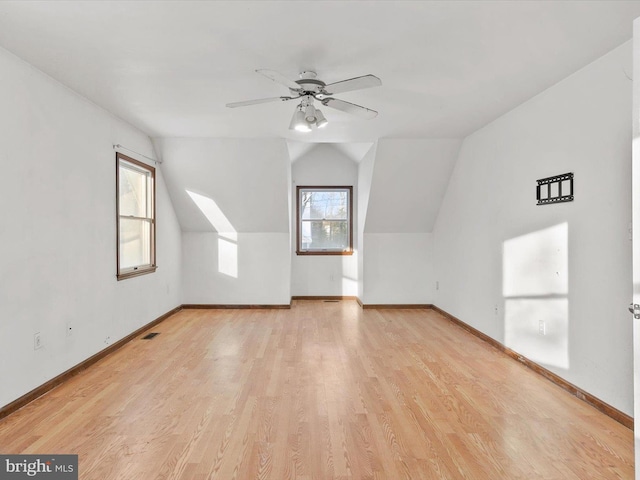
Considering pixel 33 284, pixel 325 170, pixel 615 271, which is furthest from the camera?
pixel 325 170

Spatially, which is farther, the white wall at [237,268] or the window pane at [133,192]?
the white wall at [237,268]

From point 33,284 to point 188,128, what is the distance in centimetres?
247

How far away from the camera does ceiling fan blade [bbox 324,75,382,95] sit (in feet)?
8.41

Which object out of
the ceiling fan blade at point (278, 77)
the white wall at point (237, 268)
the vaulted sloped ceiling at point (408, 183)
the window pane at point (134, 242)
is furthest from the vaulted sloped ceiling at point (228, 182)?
the ceiling fan blade at point (278, 77)

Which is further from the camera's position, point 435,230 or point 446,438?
point 435,230

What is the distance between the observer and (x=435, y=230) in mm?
6297

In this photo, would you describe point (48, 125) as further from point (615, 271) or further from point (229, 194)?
point (615, 271)

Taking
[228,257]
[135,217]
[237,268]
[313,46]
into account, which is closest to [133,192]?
[135,217]

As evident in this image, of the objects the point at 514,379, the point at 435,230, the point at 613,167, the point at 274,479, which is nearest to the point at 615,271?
the point at 613,167

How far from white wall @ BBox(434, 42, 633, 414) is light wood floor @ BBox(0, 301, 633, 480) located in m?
0.35

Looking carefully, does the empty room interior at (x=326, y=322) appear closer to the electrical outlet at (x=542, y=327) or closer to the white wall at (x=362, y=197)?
the electrical outlet at (x=542, y=327)

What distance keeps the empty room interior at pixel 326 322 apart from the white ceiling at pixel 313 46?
20 millimetres

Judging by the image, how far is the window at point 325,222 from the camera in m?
7.24

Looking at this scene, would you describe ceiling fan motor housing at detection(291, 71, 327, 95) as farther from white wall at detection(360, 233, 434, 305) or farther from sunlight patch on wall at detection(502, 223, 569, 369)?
white wall at detection(360, 233, 434, 305)
